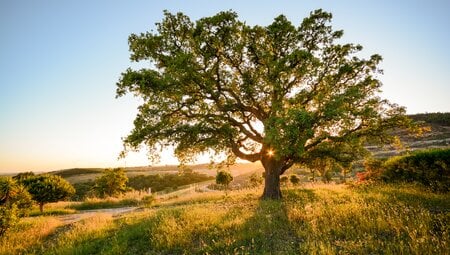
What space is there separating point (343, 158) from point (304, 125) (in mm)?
5817

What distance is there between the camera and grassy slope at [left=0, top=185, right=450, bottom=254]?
7281 millimetres

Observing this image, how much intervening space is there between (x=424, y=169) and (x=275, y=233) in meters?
12.5

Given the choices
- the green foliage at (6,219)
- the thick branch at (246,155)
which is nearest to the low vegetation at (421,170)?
the thick branch at (246,155)

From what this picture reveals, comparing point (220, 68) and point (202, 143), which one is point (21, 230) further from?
point (220, 68)

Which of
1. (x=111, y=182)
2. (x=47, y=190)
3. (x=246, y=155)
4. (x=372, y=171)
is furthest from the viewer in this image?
(x=111, y=182)

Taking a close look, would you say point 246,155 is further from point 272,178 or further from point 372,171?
point 372,171

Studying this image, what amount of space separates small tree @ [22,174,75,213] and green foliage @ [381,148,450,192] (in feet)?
83.9

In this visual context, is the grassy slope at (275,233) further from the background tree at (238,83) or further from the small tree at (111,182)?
the small tree at (111,182)

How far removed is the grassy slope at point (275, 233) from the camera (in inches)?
287

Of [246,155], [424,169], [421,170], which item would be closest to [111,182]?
[246,155]

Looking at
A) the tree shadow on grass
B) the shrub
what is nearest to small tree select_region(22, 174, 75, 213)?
the tree shadow on grass

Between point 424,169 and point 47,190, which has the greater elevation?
point 47,190

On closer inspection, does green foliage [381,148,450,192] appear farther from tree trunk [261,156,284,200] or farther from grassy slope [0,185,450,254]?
tree trunk [261,156,284,200]

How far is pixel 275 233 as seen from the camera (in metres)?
9.20
